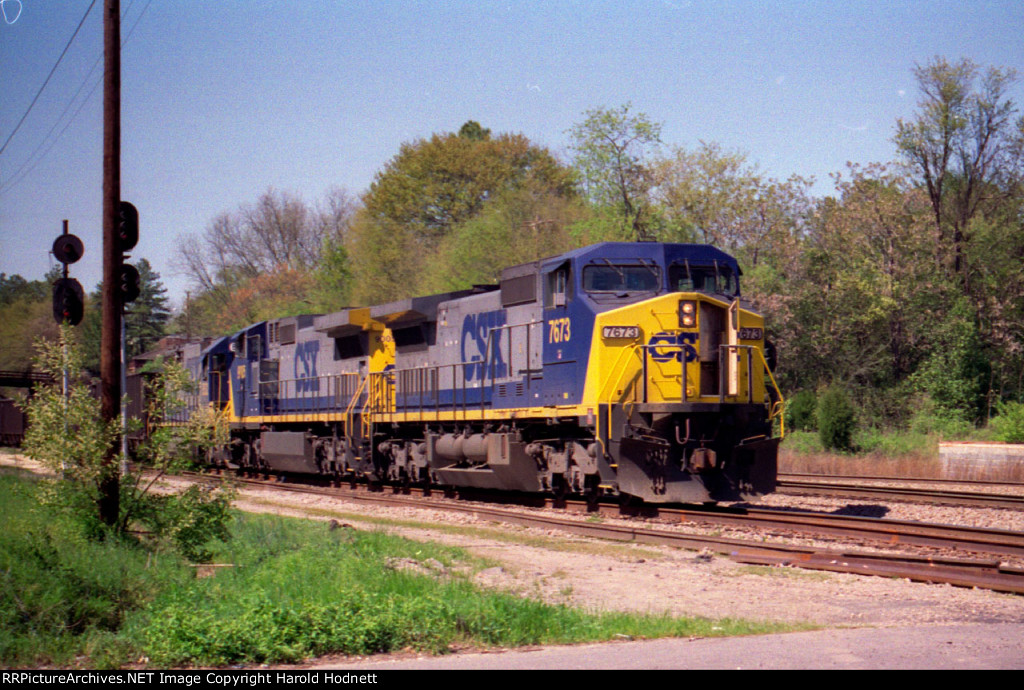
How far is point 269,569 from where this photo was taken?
9641 millimetres

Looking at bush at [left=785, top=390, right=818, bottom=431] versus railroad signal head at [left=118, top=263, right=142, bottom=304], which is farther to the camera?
bush at [left=785, top=390, right=818, bottom=431]

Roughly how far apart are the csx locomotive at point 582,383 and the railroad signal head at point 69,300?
669 cm

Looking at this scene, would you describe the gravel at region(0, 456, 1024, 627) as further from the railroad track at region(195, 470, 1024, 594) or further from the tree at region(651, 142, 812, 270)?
the tree at region(651, 142, 812, 270)

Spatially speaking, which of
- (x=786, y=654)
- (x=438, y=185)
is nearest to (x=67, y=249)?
(x=786, y=654)

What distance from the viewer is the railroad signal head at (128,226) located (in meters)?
11.9

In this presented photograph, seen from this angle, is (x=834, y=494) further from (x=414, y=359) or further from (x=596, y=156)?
(x=596, y=156)

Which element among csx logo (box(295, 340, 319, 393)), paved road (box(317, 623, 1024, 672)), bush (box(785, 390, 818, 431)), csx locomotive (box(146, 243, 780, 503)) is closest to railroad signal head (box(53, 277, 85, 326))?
csx locomotive (box(146, 243, 780, 503))

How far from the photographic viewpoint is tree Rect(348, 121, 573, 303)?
2244 inches

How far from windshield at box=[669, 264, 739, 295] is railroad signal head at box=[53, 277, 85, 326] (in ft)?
28.9

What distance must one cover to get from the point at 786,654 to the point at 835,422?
23519 millimetres

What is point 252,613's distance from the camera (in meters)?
7.25

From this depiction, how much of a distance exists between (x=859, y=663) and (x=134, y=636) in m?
5.08

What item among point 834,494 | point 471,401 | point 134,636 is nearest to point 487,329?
point 471,401

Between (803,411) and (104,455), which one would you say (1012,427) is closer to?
(803,411)
